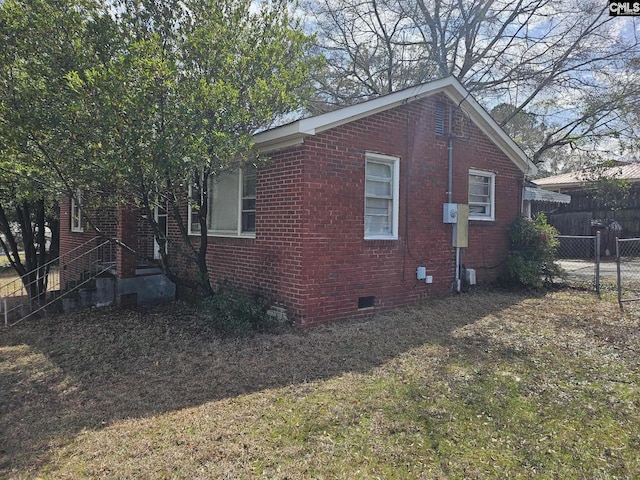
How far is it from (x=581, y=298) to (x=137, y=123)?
8.52 meters

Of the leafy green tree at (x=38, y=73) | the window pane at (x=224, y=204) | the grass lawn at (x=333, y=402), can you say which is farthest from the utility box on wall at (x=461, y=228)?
the leafy green tree at (x=38, y=73)

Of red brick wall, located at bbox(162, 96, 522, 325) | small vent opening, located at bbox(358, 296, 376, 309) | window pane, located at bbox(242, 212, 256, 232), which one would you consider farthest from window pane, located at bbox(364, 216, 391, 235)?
window pane, located at bbox(242, 212, 256, 232)

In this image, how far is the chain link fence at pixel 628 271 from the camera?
7721mm

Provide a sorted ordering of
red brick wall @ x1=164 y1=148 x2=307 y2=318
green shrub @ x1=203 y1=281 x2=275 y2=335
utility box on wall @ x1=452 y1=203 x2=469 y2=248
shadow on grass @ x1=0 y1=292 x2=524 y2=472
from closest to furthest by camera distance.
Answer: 1. shadow on grass @ x1=0 y1=292 x2=524 y2=472
2. green shrub @ x1=203 y1=281 x2=275 y2=335
3. red brick wall @ x1=164 y1=148 x2=307 y2=318
4. utility box on wall @ x1=452 y1=203 x2=469 y2=248

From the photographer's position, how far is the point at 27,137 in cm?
554

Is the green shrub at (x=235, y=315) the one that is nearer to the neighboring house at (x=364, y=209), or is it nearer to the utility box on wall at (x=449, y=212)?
the neighboring house at (x=364, y=209)

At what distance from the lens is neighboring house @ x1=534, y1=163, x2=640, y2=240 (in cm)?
1875

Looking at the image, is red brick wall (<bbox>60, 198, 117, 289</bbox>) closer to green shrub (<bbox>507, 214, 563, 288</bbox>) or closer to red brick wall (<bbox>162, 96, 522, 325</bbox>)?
red brick wall (<bbox>162, 96, 522, 325</bbox>)

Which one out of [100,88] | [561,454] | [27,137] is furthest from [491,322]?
[27,137]

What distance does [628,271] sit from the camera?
1259cm

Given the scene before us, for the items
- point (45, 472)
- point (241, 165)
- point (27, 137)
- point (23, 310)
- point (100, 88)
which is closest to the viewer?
point (45, 472)

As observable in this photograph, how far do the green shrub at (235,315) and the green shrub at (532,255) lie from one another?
19.2 ft

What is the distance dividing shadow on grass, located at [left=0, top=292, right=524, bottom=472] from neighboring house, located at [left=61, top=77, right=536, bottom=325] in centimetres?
76

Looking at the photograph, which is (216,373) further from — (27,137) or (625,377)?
(625,377)
